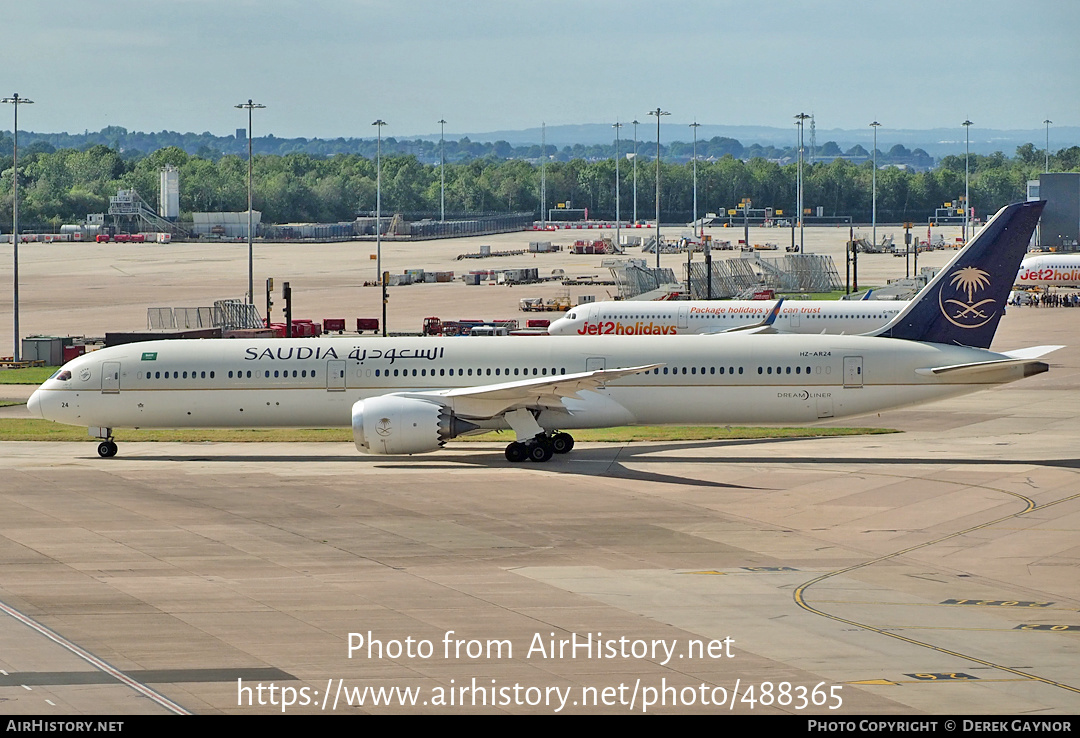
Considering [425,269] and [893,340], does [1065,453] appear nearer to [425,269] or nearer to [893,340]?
[893,340]

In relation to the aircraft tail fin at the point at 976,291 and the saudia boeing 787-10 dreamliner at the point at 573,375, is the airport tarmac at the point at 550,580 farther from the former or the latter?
the aircraft tail fin at the point at 976,291

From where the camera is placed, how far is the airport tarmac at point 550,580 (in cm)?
2109

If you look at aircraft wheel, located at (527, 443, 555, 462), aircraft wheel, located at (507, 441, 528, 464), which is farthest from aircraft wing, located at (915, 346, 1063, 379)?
aircraft wheel, located at (507, 441, 528, 464)

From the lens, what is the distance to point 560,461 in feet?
144

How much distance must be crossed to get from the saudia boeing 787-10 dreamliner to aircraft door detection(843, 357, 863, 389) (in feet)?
0.15

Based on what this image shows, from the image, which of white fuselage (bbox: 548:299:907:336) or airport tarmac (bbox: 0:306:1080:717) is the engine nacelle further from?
white fuselage (bbox: 548:299:907:336)

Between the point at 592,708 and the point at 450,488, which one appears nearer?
the point at 592,708

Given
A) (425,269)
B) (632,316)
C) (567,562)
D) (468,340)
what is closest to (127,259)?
(425,269)

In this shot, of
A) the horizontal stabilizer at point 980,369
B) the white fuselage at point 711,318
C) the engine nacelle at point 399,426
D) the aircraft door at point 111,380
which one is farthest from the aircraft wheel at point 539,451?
Answer: the white fuselage at point 711,318

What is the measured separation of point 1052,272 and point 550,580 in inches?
4464

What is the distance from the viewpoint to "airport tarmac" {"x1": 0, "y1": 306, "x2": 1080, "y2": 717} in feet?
69.2

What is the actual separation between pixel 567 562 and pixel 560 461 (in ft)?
46.5

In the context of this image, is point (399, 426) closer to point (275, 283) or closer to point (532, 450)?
point (532, 450)
